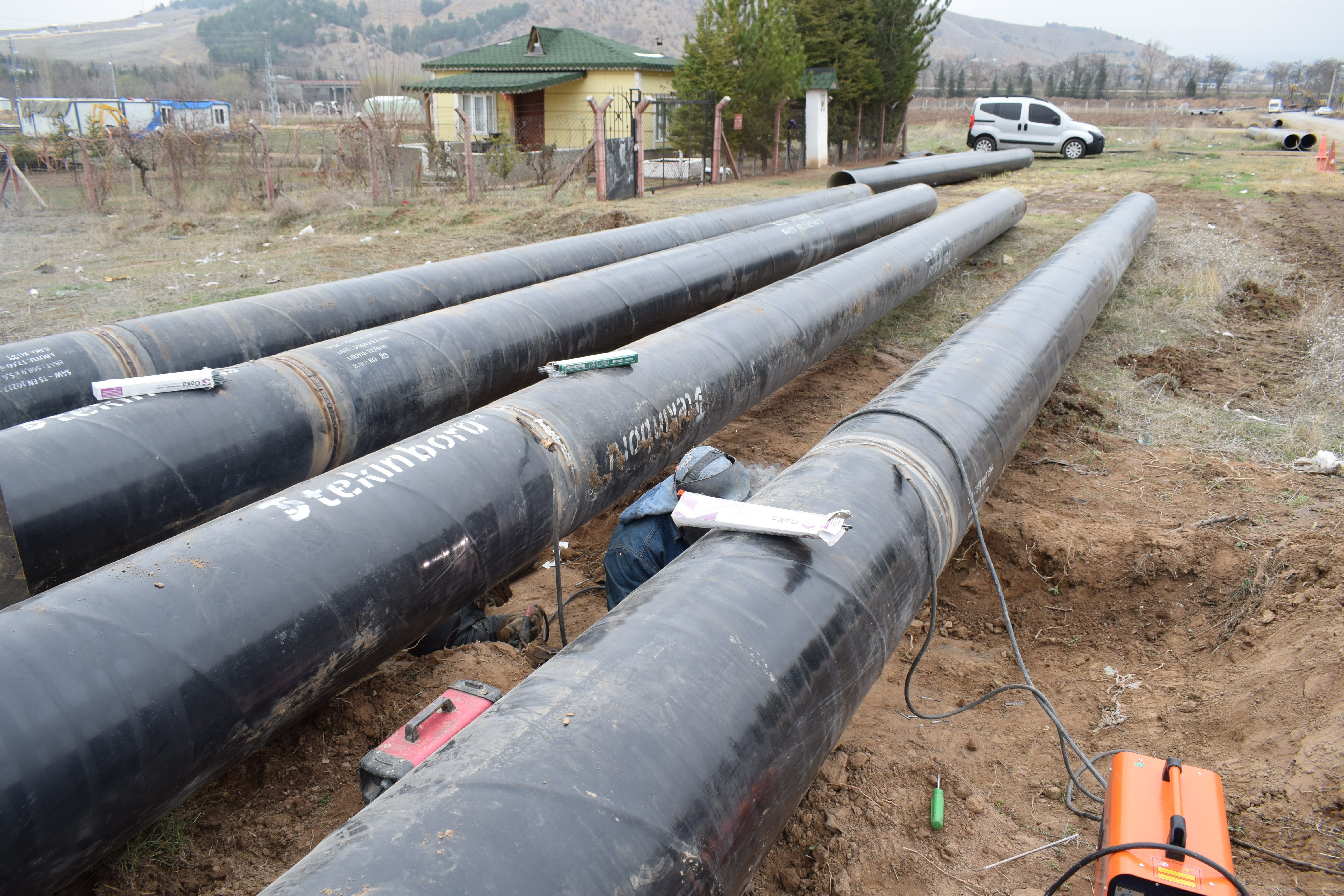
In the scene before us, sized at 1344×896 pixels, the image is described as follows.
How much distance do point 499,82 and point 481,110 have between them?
1.70 metres

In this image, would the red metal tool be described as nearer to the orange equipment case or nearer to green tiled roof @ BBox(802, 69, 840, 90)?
the orange equipment case

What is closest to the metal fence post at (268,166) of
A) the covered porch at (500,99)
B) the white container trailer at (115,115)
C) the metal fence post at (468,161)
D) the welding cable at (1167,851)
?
the metal fence post at (468,161)

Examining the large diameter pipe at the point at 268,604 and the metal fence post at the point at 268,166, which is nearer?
the large diameter pipe at the point at 268,604

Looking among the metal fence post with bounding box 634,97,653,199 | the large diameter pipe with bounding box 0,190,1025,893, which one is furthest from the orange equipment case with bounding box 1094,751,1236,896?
the metal fence post with bounding box 634,97,653,199

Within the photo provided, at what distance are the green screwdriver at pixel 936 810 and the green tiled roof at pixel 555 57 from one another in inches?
976

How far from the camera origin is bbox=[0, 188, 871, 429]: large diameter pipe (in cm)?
378

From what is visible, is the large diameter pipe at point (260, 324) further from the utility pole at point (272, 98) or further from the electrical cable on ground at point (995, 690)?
the utility pole at point (272, 98)

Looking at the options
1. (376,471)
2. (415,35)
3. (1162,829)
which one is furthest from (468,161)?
(415,35)

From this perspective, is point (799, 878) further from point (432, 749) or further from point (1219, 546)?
point (1219, 546)

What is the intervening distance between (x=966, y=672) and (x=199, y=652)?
3.07 metres

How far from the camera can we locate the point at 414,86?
25.3m

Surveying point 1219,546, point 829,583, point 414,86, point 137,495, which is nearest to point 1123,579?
point 1219,546

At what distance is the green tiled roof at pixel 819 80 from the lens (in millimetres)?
20484

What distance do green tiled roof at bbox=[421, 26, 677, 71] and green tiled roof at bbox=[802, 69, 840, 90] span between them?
584 centimetres
